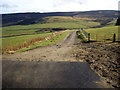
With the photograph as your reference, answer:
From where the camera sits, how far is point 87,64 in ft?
38.8

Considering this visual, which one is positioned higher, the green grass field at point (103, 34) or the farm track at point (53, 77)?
the green grass field at point (103, 34)

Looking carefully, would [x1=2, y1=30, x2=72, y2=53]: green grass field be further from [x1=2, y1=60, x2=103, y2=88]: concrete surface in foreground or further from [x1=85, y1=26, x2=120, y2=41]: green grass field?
[x1=2, y1=60, x2=103, y2=88]: concrete surface in foreground

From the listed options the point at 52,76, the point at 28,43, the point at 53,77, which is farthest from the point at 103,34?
the point at 53,77

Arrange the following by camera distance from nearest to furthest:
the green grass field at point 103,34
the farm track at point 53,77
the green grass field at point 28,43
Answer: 1. the farm track at point 53,77
2. the green grass field at point 28,43
3. the green grass field at point 103,34

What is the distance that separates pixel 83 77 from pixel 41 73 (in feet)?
9.99

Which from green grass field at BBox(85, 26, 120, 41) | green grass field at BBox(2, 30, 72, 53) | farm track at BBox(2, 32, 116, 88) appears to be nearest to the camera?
farm track at BBox(2, 32, 116, 88)

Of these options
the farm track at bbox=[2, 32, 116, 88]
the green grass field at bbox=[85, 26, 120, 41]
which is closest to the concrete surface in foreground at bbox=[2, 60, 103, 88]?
the farm track at bbox=[2, 32, 116, 88]

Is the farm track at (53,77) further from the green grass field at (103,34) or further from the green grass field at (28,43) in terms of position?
the green grass field at (103,34)

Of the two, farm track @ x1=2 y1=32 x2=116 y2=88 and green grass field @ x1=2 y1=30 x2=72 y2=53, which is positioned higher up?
green grass field @ x1=2 y1=30 x2=72 y2=53

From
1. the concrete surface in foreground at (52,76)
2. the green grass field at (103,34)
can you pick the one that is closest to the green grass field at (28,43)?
the green grass field at (103,34)

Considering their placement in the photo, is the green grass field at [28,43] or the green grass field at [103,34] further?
the green grass field at [103,34]

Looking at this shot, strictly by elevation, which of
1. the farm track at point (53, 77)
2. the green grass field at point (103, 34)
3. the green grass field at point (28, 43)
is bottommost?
the farm track at point (53, 77)

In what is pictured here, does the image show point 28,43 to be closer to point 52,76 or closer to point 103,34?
point 52,76

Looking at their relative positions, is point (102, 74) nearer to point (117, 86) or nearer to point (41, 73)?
point (117, 86)
